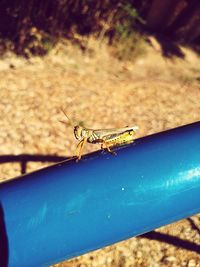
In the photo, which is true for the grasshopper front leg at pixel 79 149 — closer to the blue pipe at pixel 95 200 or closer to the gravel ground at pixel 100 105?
the blue pipe at pixel 95 200

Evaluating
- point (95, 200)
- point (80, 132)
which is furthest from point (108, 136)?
point (95, 200)

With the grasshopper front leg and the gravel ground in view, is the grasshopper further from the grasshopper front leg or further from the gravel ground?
the gravel ground

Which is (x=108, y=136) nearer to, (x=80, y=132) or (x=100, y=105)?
(x=80, y=132)

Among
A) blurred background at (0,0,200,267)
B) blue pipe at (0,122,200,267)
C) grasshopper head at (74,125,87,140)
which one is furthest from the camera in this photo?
blurred background at (0,0,200,267)

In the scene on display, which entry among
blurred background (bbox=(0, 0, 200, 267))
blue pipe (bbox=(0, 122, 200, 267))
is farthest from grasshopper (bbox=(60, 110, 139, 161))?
blurred background (bbox=(0, 0, 200, 267))

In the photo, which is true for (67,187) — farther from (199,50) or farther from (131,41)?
(199,50)

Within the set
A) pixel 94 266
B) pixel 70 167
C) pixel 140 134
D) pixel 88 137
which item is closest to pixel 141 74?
pixel 140 134

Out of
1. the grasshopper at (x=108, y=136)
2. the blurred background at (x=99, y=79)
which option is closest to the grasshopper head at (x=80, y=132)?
the grasshopper at (x=108, y=136)
